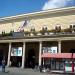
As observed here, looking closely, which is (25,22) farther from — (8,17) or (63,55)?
(63,55)

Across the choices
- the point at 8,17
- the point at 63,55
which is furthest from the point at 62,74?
the point at 8,17

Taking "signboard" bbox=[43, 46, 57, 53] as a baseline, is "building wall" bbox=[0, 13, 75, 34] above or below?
above

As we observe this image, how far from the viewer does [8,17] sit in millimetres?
49312

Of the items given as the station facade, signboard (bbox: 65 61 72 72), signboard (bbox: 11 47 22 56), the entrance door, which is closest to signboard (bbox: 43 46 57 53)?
the station facade

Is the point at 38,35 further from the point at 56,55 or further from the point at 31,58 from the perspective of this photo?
the point at 31,58

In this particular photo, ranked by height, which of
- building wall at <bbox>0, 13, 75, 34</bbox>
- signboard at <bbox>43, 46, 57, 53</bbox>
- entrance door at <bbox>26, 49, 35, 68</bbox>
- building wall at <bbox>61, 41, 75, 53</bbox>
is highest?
building wall at <bbox>0, 13, 75, 34</bbox>

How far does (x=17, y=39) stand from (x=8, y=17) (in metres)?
7.44

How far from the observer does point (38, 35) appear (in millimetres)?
41031

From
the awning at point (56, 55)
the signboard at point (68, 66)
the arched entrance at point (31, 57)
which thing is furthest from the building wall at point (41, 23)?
the signboard at point (68, 66)

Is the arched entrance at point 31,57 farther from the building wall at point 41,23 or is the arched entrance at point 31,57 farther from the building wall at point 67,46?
the building wall at point 67,46

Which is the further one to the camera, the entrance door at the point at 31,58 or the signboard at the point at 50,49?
the entrance door at the point at 31,58

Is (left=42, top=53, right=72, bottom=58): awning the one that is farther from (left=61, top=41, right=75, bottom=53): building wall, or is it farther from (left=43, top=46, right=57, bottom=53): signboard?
(left=61, top=41, right=75, bottom=53): building wall

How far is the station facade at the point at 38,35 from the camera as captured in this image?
1559 inches

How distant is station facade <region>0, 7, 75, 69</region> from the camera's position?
3959 centimetres
